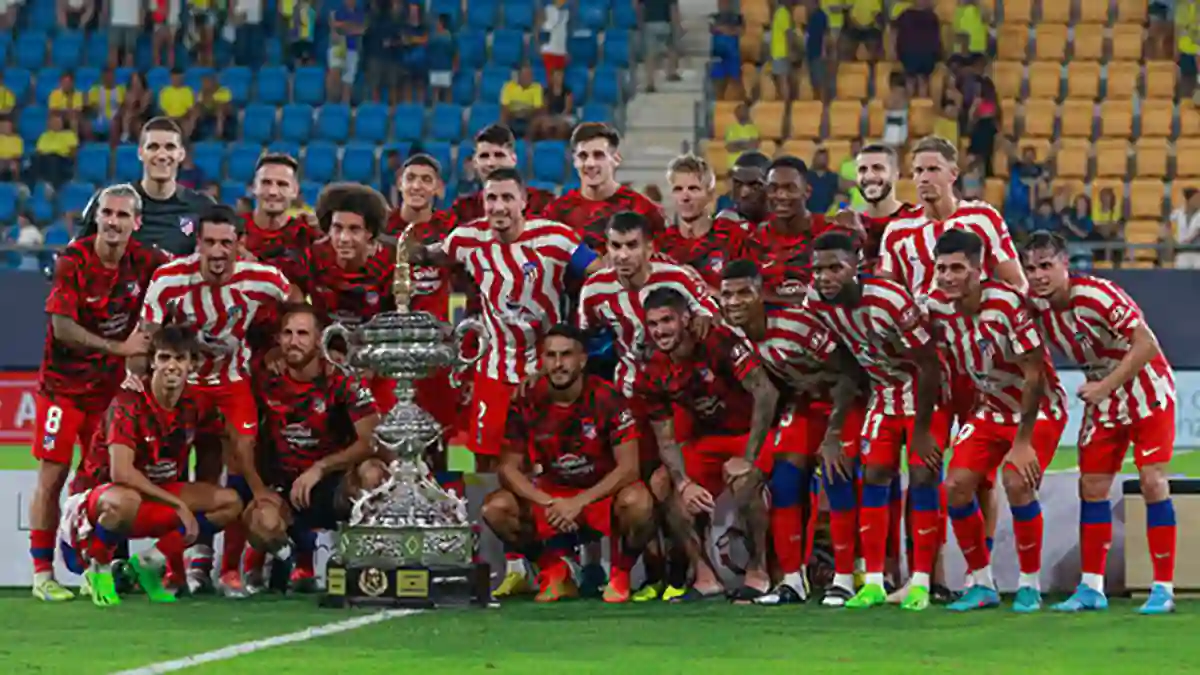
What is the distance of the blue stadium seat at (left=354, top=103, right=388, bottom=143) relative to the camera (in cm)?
1964

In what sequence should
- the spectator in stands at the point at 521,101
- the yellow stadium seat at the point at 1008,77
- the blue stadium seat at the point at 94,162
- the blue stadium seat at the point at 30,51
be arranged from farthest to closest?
the blue stadium seat at the point at 30,51, the yellow stadium seat at the point at 1008,77, the blue stadium seat at the point at 94,162, the spectator in stands at the point at 521,101

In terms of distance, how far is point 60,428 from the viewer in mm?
9469

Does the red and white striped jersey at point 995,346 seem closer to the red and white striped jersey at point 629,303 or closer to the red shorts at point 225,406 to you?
the red and white striped jersey at point 629,303

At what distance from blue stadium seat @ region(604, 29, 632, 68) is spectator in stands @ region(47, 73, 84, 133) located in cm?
462

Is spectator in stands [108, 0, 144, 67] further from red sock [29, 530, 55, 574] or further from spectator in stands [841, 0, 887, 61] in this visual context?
red sock [29, 530, 55, 574]

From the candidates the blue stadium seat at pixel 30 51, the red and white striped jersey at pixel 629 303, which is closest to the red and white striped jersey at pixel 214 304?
the red and white striped jersey at pixel 629 303

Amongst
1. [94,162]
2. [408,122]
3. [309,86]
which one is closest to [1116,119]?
[408,122]

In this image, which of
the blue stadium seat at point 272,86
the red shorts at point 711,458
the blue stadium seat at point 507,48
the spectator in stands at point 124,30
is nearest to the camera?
the red shorts at point 711,458

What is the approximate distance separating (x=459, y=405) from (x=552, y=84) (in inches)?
379

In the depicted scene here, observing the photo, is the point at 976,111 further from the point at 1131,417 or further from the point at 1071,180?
the point at 1131,417

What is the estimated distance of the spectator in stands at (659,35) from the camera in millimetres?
19906

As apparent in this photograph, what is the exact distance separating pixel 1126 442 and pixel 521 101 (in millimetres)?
11062

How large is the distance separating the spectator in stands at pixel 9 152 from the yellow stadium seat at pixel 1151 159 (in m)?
9.41

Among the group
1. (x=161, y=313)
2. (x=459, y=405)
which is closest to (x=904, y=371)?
(x=459, y=405)
